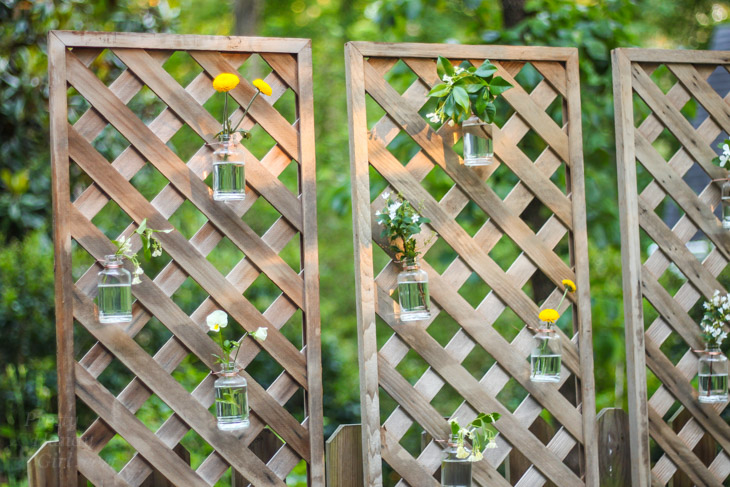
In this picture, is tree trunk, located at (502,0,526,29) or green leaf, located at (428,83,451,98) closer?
green leaf, located at (428,83,451,98)

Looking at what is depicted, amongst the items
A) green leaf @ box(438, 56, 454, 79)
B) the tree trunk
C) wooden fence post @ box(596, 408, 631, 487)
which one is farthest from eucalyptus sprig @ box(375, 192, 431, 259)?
the tree trunk

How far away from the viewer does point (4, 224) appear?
327cm

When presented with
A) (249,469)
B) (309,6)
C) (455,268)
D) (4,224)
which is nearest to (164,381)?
(249,469)

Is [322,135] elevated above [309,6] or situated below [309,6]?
below

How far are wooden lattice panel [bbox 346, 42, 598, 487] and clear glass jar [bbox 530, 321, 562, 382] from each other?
1.1 inches

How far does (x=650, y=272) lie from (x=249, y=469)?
4.07 ft

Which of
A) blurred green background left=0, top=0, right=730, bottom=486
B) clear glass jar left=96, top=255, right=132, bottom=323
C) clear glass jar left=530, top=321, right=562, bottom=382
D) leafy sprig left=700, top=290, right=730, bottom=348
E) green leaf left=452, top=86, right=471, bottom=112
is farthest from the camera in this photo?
blurred green background left=0, top=0, right=730, bottom=486

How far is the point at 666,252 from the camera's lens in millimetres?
1924

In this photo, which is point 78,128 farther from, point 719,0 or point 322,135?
point 719,0

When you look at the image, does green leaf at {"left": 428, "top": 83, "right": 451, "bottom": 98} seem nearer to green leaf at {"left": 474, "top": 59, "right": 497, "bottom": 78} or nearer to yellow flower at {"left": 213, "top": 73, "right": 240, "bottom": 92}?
green leaf at {"left": 474, "top": 59, "right": 497, "bottom": 78}

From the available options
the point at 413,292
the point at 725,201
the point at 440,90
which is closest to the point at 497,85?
the point at 440,90

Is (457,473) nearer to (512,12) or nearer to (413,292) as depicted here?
(413,292)

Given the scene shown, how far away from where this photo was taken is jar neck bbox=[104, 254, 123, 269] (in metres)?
1.51

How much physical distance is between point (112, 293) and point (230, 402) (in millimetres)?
377
